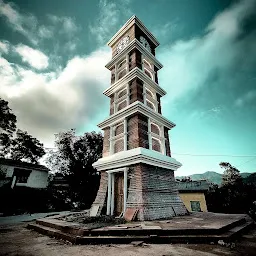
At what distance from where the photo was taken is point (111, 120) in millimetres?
12172

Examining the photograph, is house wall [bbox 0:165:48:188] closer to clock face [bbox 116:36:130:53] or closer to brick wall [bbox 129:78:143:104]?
clock face [bbox 116:36:130:53]

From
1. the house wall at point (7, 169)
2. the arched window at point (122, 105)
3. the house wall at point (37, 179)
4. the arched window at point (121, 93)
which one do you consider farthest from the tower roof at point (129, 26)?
the house wall at point (37, 179)

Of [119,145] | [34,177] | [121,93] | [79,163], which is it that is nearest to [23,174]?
[34,177]

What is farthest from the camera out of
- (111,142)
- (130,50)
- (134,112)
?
(130,50)

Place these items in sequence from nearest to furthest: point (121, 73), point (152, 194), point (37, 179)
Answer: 1. point (152, 194)
2. point (121, 73)
3. point (37, 179)

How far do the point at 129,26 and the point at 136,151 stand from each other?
11898 mm

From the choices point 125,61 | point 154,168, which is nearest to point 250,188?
point 154,168

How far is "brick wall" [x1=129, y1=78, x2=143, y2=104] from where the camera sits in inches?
457

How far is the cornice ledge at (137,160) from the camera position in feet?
29.7

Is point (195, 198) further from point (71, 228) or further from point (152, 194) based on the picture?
point (71, 228)

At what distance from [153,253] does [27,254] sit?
3244mm

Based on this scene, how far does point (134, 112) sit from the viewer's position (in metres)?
10.5

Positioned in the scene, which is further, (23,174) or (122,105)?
(23,174)

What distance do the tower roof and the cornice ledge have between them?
11.6 m
